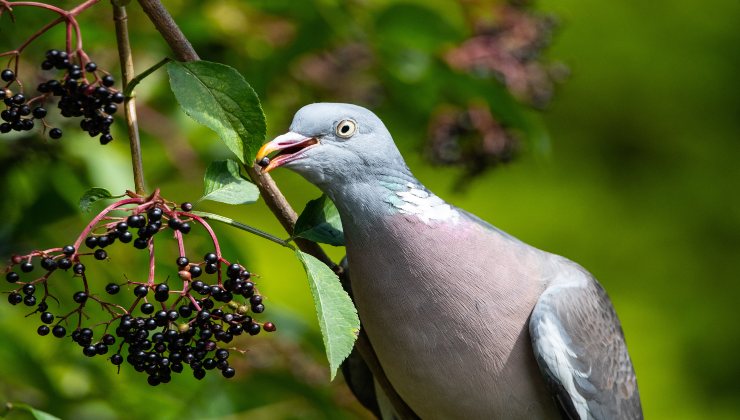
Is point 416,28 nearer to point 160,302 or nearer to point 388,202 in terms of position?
point 388,202

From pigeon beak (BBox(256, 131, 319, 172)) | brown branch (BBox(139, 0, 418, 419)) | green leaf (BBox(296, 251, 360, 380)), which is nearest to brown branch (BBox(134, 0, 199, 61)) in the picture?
brown branch (BBox(139, 0, 418, 419))

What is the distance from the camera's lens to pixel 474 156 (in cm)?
328

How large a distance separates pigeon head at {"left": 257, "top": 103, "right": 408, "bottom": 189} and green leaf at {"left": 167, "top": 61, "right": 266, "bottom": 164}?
28 centimetres

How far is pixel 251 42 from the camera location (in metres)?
3.43

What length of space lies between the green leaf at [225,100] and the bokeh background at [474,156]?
945 millimetres

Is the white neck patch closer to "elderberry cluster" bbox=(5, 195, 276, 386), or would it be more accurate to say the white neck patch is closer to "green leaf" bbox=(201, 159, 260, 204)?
"green leaf" bbox=(201, 159, 260, 204)

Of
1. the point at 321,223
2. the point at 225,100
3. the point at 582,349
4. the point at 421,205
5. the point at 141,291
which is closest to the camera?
the point at 141,291

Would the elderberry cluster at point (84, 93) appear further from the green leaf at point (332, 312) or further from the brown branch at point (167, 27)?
the green leaf at point (332, 312)

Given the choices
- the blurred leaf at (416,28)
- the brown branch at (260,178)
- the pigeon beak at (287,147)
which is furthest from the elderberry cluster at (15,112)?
the blurred leaf at (416,28)

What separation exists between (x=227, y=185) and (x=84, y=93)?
0.30 meters

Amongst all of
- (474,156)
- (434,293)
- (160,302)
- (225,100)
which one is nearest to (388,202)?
(434,293)

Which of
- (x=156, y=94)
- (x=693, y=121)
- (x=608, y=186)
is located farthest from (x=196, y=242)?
(x=693, y=121)

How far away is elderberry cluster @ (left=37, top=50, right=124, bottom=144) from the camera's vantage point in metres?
1.50

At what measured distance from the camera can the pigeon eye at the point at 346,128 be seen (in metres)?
1.96
